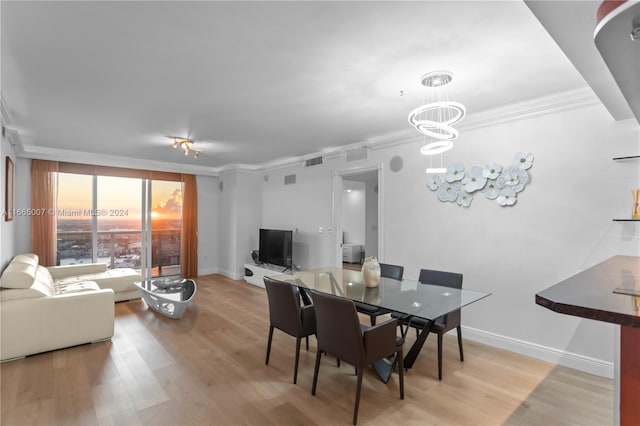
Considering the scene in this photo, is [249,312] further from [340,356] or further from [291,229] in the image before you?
[340,356]

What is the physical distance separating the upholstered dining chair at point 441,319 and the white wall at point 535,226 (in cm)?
53

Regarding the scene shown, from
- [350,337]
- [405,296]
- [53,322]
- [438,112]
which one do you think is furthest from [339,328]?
[53,322]

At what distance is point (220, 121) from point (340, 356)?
9.66ft

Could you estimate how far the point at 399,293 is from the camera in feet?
8.95

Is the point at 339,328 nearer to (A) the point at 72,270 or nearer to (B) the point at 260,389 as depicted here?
(B) the point at 260,389

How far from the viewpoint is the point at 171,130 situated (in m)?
4.09

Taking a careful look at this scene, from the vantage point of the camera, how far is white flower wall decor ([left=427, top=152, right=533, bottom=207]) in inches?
123

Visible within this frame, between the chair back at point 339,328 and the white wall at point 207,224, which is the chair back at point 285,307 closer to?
the chair back at point 339,328

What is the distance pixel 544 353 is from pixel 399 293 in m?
1.63

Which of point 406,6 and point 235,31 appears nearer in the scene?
point 406,6

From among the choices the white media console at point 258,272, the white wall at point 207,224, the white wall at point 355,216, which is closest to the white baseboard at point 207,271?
the white wall at point 207,224

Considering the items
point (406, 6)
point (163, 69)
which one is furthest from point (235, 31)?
point (406, 6)

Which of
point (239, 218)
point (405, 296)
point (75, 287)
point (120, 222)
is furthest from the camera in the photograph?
point (239, 218)

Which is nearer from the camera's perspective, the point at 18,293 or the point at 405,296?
the point at 405,296
